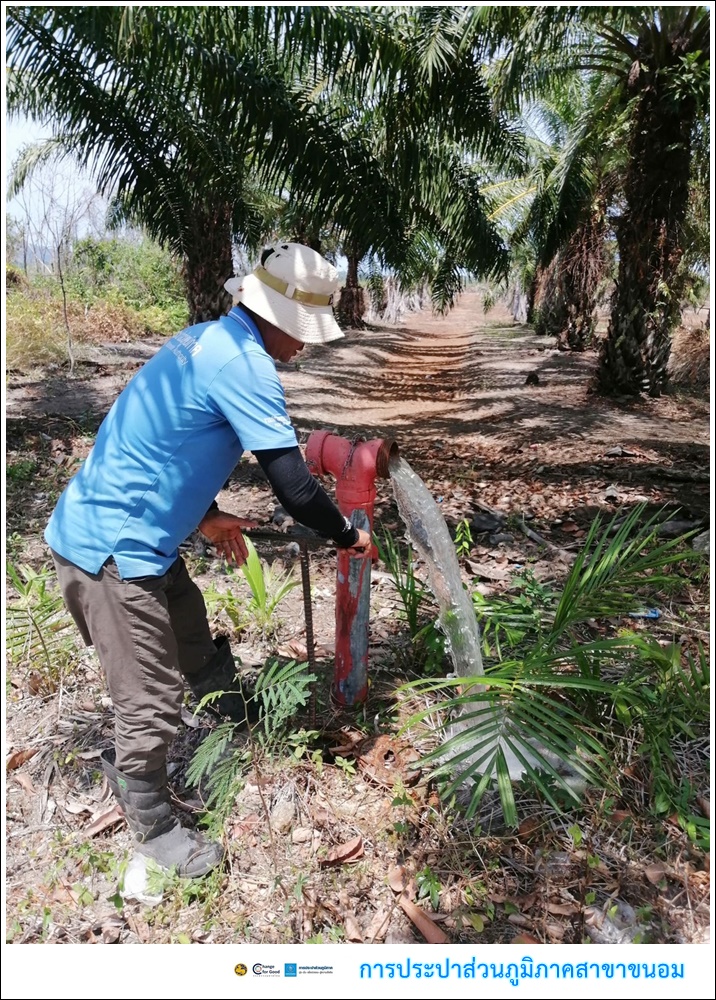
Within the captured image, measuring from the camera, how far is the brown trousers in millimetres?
1604

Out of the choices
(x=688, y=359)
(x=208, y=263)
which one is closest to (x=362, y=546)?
(x=208, y=263)

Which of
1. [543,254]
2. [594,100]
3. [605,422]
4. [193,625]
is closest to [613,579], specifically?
[193,625]

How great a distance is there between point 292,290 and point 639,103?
18.7ft

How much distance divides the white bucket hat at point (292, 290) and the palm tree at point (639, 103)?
2332mm

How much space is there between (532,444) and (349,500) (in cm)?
394

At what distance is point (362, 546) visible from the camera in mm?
1865

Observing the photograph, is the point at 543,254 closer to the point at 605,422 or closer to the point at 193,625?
the point at 605,422

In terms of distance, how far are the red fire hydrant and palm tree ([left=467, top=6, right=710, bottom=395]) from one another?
2454 millimetres

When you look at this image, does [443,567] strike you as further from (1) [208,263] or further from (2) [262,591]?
(1) [208,263]

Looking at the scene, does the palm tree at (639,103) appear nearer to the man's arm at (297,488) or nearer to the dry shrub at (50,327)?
the man's arm at (297,488)

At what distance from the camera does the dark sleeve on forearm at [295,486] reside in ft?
Answer: 5.07

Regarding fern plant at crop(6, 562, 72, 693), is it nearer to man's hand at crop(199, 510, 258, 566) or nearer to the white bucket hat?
man's hand at crop(199, 510, 258, 566)

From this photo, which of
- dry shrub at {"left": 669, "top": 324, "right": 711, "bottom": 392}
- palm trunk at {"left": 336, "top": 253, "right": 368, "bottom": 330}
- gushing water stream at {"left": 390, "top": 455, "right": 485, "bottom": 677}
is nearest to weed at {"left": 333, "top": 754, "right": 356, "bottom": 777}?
gushing water stream at {"left": 390, "top": 455, "right": 485, "bottom": 677}

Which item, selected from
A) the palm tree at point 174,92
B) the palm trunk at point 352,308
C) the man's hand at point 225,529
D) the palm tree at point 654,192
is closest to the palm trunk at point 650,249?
the palm tree at point 654,192
